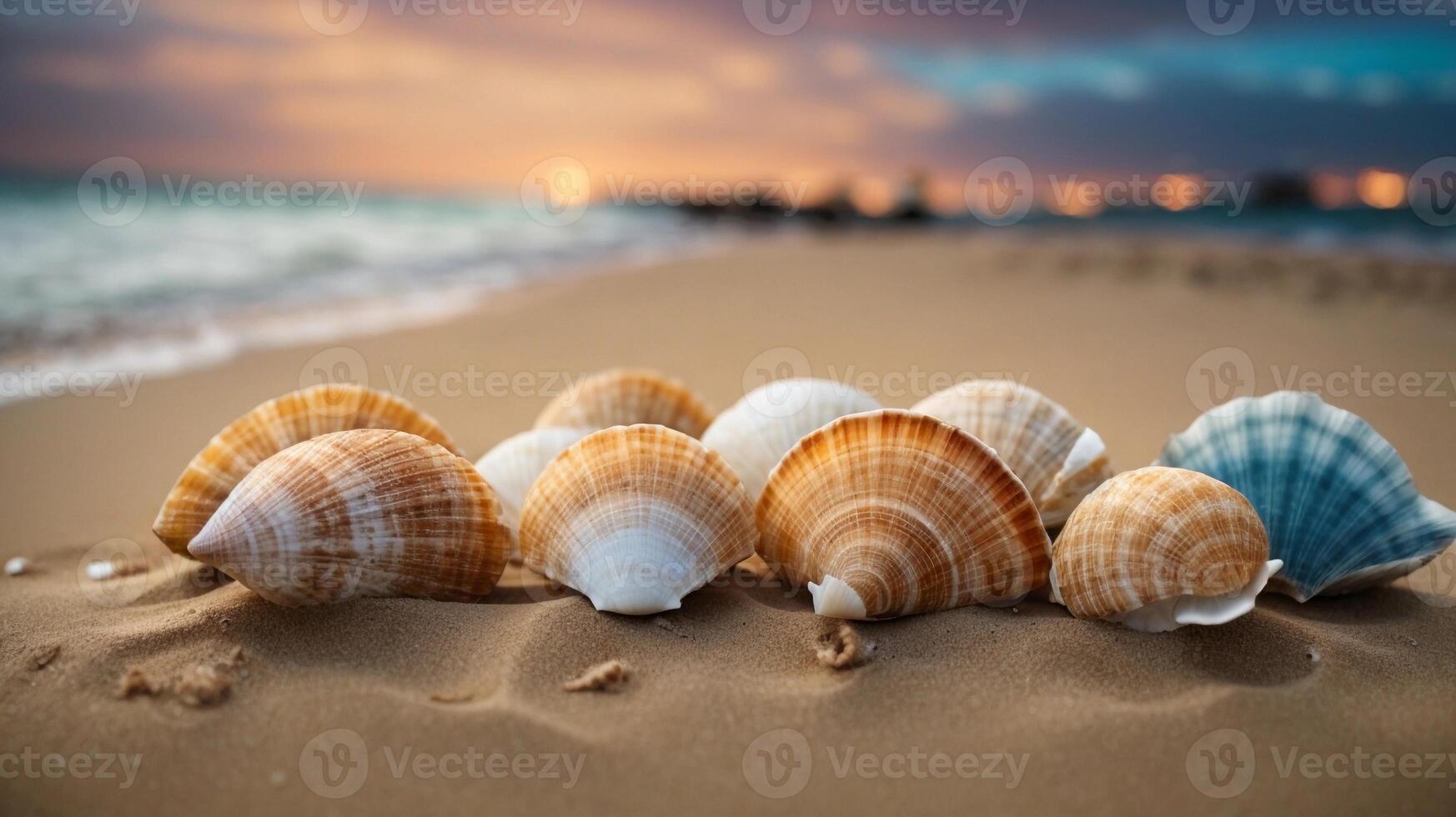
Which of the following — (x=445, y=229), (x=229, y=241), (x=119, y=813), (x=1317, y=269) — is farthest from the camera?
(x=445, y=229)

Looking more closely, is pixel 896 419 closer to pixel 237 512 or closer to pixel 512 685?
pixel 512 685

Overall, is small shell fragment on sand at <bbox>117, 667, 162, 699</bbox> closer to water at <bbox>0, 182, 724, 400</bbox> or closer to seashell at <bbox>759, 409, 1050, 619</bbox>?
seashell at <bbox>759, 409, 1050, 619</bbox>

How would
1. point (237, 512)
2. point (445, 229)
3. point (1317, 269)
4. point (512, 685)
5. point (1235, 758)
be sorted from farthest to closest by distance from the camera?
1. point (445, 229)
2. point (1317, 269)
3. point (237, 512)
4. point (512, 685)
5. point (1235, 758)

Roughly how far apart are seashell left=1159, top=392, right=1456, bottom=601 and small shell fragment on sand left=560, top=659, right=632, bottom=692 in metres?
2.05

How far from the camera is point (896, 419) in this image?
8.61 feet

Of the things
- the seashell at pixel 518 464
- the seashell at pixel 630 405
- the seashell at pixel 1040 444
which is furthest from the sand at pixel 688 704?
the seashell at pixel 630 405

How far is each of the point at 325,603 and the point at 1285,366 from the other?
648 centimetres

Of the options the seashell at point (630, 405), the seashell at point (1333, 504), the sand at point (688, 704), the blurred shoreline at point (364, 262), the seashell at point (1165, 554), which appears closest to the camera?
the sand at point (688, 704)

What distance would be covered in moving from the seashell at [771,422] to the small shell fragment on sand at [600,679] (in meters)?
0.96

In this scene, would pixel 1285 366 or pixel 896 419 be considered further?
pixel 1285 366

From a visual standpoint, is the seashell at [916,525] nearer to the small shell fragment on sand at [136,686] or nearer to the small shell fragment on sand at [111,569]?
the small shell fragment on sand at [136,686]

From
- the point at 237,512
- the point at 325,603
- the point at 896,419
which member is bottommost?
the point at 325,603

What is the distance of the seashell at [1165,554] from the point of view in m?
2.36

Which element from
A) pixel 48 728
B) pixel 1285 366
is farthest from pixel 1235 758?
pixel 1285 366
